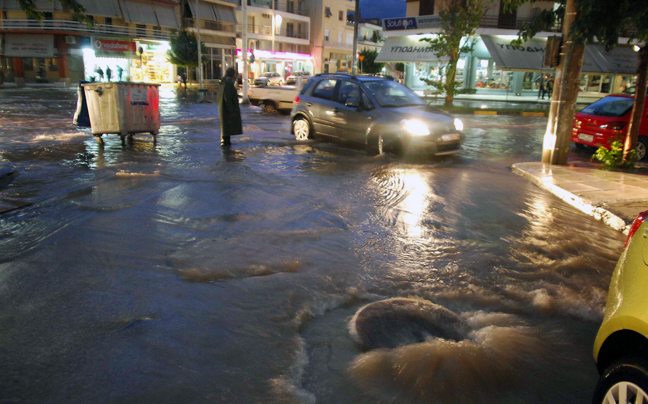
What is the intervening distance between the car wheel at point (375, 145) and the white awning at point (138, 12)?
43.0 m

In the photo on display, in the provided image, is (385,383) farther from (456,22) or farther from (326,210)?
(456,22)

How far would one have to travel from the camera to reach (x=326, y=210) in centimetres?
649

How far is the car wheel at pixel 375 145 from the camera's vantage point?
1039 cm

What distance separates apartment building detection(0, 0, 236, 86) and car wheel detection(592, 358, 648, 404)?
4162 centimetres

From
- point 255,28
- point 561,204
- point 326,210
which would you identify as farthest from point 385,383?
point 255,28

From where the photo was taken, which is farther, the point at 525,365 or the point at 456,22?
the point at 456,22

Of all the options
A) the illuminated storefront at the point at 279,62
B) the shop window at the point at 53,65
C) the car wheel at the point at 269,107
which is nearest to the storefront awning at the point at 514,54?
the car wheel at the point at 269,107

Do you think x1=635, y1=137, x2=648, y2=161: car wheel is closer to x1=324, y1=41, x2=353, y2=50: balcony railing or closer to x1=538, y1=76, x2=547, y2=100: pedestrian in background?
x1=538, y1=76, x2=547, y2=100: pedestrian in background

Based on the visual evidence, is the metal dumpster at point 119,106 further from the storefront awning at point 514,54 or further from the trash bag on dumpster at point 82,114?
the storefront awning at point 514,54

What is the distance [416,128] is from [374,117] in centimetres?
102

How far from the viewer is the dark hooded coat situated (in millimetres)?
11000

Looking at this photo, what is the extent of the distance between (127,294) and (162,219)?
2.14 m

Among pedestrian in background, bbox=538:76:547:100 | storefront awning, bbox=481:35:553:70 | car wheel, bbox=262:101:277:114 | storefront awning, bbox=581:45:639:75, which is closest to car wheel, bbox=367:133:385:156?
car wheel, bbox=262:101:277:114

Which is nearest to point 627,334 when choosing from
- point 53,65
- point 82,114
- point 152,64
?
point 82,114
